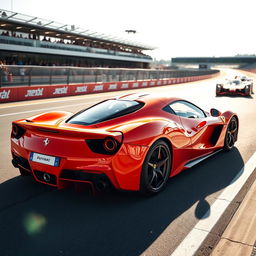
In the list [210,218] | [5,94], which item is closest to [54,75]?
[5,94]

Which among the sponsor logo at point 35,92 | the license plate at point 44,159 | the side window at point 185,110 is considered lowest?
the sponsor logo at point 35,92

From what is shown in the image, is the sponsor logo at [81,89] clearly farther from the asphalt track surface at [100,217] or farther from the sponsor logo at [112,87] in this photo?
the asphalt track surface at [100,217]

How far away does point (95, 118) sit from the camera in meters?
4.19

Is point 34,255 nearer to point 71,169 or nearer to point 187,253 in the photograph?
point 71,169

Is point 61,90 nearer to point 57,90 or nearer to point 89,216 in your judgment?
point 57,90

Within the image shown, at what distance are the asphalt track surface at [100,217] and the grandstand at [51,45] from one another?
26.6m

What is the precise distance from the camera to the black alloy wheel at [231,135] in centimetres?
602

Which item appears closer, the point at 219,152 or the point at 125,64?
the point at 219,152

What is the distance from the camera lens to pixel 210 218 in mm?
3473

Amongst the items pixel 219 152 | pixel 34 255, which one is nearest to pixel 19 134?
pixel 34 255

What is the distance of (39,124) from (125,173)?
1.30 metres

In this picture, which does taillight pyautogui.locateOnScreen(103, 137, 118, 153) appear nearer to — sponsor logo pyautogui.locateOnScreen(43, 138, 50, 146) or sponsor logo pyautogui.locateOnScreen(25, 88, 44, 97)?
sponsor logo pyautogui.locateOnScreen(43, 138, 50, 146)

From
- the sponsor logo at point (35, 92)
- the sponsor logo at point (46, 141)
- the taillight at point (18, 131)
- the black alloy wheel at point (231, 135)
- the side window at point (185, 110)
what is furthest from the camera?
the sponsor logo at point (35, 92)

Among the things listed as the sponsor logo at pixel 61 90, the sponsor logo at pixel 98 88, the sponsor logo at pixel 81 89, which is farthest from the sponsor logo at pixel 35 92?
the sponsor logo at pixel 98 88
